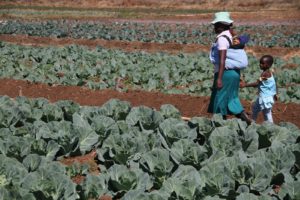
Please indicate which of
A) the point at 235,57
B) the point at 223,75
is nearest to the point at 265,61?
the point at 235,57

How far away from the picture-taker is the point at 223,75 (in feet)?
22.0

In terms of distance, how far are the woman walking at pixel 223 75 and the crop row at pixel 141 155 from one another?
57 cm

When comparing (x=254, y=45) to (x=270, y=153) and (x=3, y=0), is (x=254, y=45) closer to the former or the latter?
(x=270, y=153)

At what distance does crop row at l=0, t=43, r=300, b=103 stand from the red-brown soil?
49cm

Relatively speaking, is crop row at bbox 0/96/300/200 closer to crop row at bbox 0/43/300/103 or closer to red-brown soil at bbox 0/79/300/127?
red-brown soil at bbox 0/79/300/127

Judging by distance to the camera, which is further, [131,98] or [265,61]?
[131,98]

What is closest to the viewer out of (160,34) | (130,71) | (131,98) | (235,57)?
(235,57)

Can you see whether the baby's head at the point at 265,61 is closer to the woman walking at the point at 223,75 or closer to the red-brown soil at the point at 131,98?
the woman walking at the point at 223,75

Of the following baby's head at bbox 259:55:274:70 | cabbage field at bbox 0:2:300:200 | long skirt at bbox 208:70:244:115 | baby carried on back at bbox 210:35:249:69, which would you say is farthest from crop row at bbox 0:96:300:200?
baby's head at bbox 259:55:274:70

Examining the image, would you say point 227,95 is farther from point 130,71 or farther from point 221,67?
point 130,71

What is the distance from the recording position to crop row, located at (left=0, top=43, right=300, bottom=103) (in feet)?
36.9

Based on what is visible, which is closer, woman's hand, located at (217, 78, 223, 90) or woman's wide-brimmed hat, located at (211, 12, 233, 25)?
woman's wide-brimmed hat, located at (211, 12, 233, 25)

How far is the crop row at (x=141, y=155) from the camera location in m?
4.21

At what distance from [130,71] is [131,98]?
2827 millimetres
